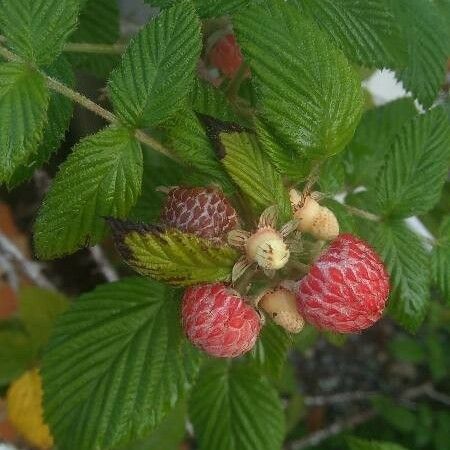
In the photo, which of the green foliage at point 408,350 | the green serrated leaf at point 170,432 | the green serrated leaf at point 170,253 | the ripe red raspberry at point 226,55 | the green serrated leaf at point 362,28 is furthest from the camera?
the green foliage at point 408,350

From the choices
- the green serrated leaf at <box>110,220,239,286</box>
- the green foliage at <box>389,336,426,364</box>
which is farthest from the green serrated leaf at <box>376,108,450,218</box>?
the green foliage at <box>389,336,426,364</box>

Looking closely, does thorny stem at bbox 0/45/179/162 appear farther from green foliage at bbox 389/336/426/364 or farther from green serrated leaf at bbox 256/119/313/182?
green foliage at bbox 389/336/426/364

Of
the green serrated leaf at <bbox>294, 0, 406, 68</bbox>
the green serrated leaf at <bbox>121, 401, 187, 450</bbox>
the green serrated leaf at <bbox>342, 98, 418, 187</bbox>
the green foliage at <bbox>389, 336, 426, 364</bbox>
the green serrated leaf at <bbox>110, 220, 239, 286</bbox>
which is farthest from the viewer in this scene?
the green foliage at <bbox>389, 336, 426, 364</bbox>

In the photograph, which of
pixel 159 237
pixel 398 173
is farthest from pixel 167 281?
pixel 398 173

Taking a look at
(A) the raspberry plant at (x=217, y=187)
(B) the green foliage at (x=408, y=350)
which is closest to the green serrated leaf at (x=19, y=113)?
(A) the raspberry plant at (x=217, y=187)

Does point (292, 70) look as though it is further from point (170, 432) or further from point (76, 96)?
point (170, 432)

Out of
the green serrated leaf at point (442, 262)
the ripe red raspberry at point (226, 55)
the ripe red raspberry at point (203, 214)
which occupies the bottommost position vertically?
the green serrated leaf at point (442, 262)

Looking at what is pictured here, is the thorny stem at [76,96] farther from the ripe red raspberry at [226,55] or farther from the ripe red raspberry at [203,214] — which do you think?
the ripe red raspberry at [226,55]

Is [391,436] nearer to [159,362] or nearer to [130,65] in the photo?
[159,362]
